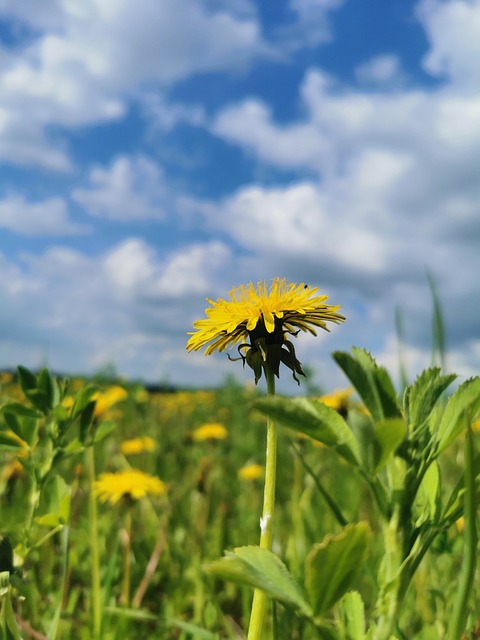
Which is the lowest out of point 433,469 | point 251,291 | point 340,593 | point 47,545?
point 47,545

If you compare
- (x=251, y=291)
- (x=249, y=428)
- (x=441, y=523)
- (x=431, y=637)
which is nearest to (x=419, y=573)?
(x=431, y=637)

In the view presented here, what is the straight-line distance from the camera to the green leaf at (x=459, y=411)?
619 mm

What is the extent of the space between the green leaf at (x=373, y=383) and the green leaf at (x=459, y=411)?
52 millimetres

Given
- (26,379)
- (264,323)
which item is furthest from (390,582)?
(26,379)

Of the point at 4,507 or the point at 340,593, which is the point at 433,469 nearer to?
the point at 340,593

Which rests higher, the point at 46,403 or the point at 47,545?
the point at 46,403

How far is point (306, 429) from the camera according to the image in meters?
0.61

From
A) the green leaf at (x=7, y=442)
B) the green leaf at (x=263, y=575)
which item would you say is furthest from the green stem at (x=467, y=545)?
the green leaf at (x=7, y=442)

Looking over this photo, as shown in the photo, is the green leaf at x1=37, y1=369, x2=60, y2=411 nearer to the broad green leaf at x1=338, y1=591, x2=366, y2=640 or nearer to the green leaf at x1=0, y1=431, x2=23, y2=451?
the green leaf at x1=0, y1=431, x2=23, y2=451

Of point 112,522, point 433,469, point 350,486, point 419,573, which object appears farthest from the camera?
point 350,486

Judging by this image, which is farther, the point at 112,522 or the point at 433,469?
the point at 112,522

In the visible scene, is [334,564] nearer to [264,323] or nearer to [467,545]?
[467,545]

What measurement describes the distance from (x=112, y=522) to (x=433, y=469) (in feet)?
8.31

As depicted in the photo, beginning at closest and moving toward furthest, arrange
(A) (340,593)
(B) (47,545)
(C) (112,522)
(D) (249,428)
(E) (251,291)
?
1. (A) (340,593)
2. (E) (251,291)
3. (B) (47,545)
4. (C) (112,522)
5. (D) (249,428)
